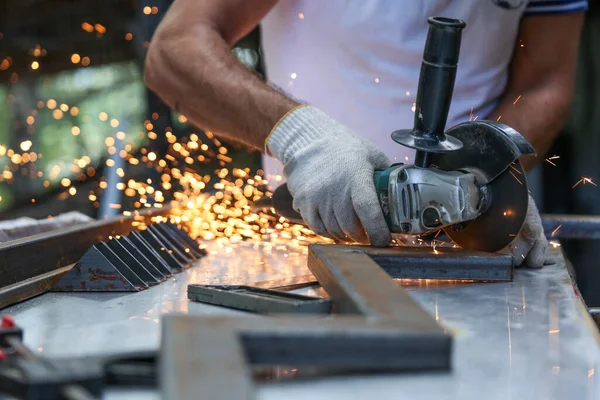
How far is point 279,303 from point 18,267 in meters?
0.57

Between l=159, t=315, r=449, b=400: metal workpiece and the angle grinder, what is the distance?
640mm

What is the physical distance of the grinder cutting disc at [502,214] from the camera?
5.34ft

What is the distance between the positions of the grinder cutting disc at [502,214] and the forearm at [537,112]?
757 mm

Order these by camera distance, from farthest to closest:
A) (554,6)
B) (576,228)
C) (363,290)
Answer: (554,6) < (576,228) < (363,290)

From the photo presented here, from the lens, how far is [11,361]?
91 cm

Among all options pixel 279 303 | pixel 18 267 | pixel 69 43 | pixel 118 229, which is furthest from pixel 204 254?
pixel 69 43

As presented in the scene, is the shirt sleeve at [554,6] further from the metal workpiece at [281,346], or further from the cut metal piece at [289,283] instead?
the metal workpiece at [281,346]

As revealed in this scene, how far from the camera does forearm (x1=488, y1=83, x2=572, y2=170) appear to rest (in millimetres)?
2449

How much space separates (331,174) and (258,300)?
1.73 feet

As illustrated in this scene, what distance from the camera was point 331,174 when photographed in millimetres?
1735

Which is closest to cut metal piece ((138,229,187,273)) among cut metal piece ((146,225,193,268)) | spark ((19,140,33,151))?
cut metal piece ((146,225,193,268))

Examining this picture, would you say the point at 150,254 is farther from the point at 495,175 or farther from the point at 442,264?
the point at 495,175

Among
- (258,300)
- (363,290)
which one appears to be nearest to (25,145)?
(258,300)

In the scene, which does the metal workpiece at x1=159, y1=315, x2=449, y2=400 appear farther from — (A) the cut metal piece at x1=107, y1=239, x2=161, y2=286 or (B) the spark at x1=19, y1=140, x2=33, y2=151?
(B) the spark at x1=19, y1=140, x2=33, y2=151
